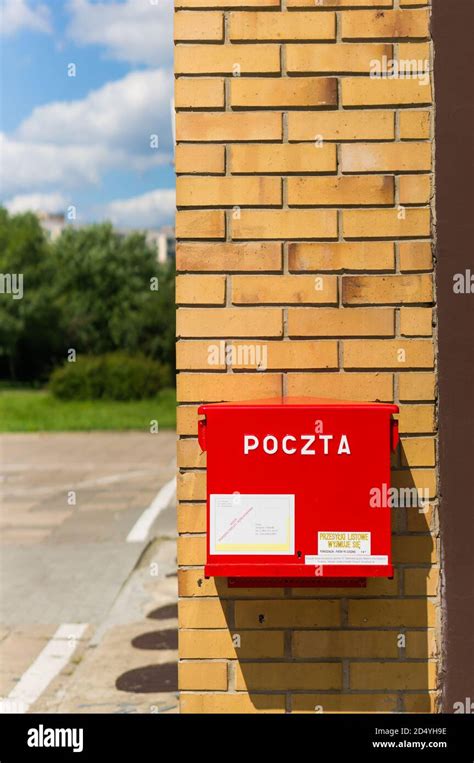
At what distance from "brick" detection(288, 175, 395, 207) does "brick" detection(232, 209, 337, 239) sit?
34 millimetres

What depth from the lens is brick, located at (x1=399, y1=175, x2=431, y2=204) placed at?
9.41 feet

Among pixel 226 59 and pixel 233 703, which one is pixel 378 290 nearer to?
pixel 226 59

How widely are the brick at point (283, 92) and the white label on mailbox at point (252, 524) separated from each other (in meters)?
1.24

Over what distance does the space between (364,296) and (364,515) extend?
709 millimetres

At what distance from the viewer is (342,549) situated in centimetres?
263

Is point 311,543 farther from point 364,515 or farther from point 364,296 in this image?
point 364,296

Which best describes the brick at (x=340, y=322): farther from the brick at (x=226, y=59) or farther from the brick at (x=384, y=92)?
the brick at (x=226, y=59)

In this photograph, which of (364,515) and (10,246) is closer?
(364,515)

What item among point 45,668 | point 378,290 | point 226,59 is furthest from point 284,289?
point 45,668

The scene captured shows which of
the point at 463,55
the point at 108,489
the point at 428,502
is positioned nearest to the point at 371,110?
the point at 463,55

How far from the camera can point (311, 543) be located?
8.62 ft

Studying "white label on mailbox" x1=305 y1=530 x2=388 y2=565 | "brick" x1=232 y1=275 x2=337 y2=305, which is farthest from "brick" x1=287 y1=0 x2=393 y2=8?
"white label on mailbox" x1=305 y1=530 x2=388 y2=565

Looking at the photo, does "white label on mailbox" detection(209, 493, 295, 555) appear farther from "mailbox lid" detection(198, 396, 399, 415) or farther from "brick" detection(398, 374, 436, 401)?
"brick" detection(398, 374, 436, 401)

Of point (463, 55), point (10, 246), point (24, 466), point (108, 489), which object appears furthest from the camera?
point (10, 246)
